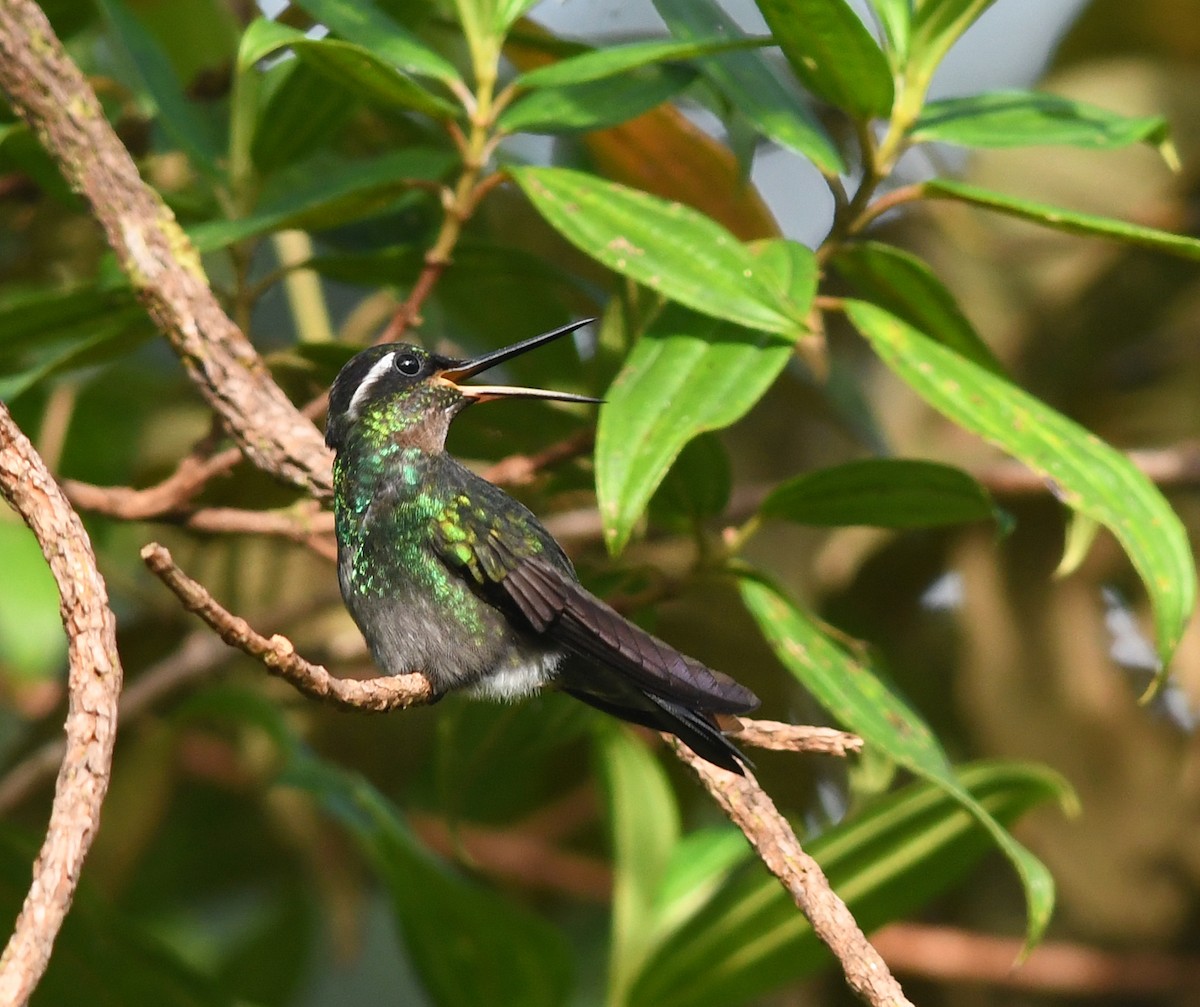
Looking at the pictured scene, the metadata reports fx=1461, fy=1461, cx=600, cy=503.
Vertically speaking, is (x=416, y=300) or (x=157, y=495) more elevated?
(x=416, y=300)

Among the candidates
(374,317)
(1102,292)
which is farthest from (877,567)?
(374,317)

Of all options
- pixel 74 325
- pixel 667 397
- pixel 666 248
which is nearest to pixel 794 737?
pixel 667 397

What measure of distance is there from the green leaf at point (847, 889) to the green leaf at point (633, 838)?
17cm

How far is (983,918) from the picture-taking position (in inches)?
143

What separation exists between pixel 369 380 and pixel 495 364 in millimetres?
196

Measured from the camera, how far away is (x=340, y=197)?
219 centimetres

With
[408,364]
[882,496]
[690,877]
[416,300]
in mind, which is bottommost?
[690,877]

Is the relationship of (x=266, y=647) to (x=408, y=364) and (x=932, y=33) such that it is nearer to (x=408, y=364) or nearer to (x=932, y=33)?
(x=408, y=364)

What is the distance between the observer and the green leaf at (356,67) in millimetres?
1927

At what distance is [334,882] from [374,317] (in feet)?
4.67

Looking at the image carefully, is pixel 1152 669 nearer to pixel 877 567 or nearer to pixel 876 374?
pixel 877 567

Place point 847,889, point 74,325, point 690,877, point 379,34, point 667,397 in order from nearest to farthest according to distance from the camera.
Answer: point 667,397 < point 379,34 < point 74,325 < point 847,889 < point 690,877

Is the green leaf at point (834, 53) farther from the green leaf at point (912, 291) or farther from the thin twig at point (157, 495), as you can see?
the thin twig at point (157, 495)

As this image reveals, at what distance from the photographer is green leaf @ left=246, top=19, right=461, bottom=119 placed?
1927mm
